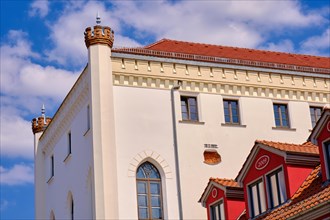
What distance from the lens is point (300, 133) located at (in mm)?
37219

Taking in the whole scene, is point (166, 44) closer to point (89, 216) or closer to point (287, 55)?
point (287, 55)

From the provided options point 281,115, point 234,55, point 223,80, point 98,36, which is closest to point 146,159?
point 223,80

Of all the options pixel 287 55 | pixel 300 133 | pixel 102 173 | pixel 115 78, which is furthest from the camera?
pixel 287 55

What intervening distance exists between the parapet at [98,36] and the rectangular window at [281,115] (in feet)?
29.4

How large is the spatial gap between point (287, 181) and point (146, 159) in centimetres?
1129

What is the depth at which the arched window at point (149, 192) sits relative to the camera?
1328 inches

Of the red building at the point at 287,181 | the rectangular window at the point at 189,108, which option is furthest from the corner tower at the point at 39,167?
the red building at the point at 287,181

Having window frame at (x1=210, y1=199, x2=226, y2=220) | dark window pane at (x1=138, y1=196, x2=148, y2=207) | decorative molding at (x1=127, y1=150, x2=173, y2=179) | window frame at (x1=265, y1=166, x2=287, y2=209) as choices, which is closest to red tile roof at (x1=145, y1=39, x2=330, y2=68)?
decorative molding at (x1=127, y1=150, x2=173, y2=179)

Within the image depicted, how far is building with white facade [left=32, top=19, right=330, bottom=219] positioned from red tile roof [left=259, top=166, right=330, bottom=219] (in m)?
9.74

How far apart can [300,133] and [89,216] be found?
36.3 feet

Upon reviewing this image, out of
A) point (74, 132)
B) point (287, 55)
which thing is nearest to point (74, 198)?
point (74, 132)

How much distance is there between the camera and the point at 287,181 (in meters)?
24.2

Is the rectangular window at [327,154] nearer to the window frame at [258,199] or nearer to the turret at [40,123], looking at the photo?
the window frame at [258,199]

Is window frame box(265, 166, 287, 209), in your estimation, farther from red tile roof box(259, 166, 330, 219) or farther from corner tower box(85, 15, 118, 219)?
corner tower box(85, 15, 118, 219)
